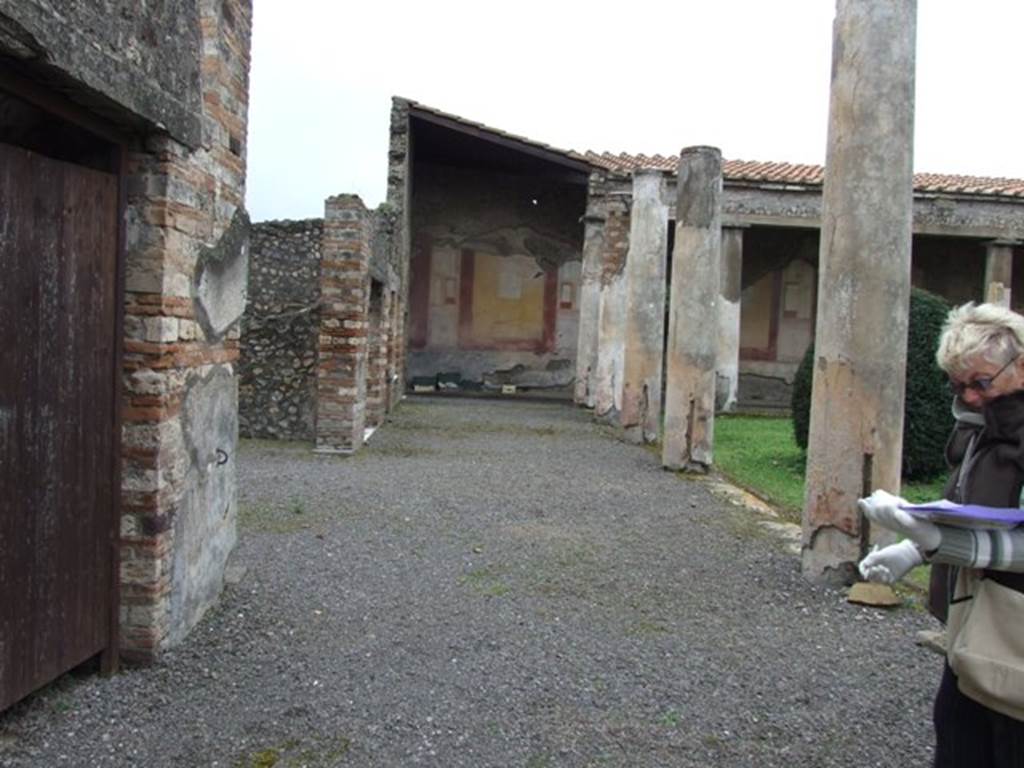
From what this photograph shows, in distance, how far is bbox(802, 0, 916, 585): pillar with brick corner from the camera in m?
Result: 4.77

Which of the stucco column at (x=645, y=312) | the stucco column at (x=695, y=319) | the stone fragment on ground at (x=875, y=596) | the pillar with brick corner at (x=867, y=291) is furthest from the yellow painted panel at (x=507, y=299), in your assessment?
the stone fragment on ground at (x=875, y=596)

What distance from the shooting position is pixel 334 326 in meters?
9.31

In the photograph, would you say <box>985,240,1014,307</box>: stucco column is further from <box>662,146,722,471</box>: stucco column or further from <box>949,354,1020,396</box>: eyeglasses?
<box>949,354,1020,396</box>: eyeglasses

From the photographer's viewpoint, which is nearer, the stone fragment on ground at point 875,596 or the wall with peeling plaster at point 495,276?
the stone fragment on ground at point 875,596

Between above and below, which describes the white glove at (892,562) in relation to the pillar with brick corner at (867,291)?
below

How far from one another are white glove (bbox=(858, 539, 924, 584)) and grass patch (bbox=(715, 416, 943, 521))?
188 inches

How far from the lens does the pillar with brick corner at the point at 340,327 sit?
9281mm

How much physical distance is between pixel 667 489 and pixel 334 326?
3695 millimetres

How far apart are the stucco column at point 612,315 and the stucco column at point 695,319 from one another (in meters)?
4.62

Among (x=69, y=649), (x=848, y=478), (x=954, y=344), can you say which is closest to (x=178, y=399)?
(x=69, y=649)

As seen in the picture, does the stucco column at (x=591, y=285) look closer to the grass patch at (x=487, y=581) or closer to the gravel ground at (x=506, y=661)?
the gravel ground at (x=506, y=661)

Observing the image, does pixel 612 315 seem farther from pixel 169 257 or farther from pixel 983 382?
pixel 983 382

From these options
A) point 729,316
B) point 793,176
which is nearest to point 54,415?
point 729,316

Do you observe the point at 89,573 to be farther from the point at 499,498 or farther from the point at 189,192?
the point at 499,498
